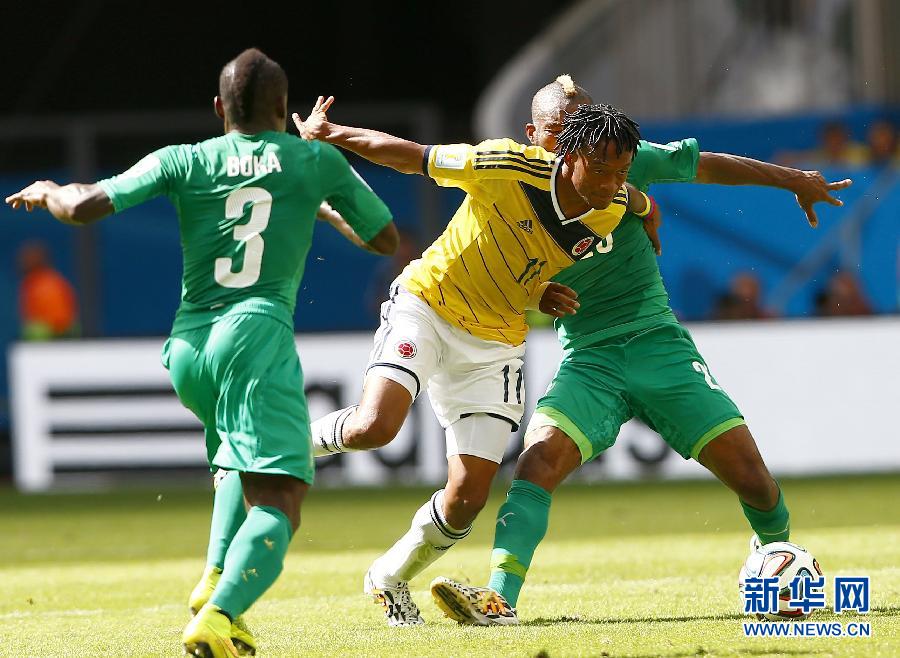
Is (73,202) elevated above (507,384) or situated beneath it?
elevated above

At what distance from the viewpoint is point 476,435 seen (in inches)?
248

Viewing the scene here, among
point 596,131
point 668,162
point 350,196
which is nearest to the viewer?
point 350,196

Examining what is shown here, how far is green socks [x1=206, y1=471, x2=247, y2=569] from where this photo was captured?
5.39 metres

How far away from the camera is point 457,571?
8281 mm

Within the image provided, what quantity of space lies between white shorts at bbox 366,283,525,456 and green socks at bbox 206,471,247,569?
1.00 metres

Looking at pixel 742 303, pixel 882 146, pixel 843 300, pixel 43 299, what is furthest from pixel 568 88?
pixel 43 299

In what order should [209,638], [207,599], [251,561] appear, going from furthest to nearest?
[207,599] < [251,561] < [209,638]

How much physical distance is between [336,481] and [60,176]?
571cm

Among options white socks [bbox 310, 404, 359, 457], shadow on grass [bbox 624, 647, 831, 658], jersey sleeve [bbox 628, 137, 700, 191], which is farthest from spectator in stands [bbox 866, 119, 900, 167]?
shadow on grass [bbox 624, 647, 831, 658]

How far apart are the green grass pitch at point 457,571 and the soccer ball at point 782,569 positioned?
159 millimetres

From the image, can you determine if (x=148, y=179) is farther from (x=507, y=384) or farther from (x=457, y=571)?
(x=457, y=571)

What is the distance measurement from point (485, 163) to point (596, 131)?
18.8 inches

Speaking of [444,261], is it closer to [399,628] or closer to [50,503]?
[399,628]

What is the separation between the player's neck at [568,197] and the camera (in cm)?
605
